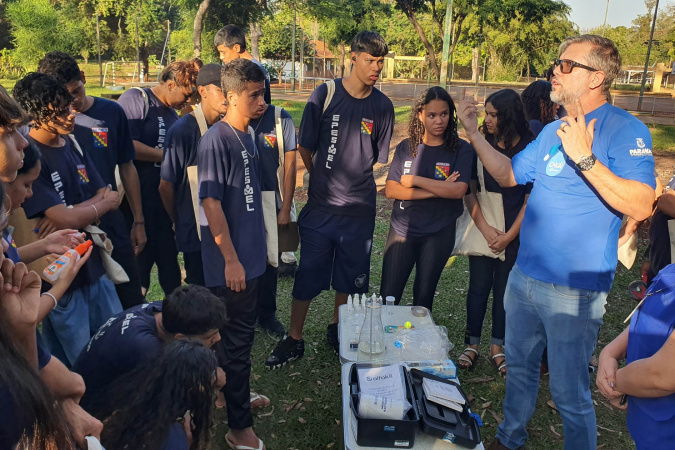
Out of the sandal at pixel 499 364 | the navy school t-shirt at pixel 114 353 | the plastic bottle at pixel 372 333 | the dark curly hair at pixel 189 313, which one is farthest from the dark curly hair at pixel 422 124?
the navy school t-shirt at pixel 114 353

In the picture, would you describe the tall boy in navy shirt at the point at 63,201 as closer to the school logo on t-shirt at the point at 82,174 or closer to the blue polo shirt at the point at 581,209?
the school logo on t-shirt at the point at 82,174

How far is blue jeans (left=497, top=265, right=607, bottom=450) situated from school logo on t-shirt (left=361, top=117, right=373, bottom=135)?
5.62 feet

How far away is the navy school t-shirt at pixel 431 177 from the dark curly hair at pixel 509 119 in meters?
0.27

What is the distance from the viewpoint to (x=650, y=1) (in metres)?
55.8

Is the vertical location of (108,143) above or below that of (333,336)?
above

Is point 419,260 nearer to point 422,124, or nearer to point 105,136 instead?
point 422,124

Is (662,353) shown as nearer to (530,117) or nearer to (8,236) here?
(8,236)

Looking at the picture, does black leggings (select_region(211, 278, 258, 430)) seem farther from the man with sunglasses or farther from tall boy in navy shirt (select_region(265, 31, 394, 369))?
the man with sunglasses

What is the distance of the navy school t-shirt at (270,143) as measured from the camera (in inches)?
160

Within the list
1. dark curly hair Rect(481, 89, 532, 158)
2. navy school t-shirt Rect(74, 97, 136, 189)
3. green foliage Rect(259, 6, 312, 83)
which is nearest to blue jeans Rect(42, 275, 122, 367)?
navy school t-shirt Rect(74, 97, 136, 189)

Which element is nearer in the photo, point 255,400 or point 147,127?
point 255,400

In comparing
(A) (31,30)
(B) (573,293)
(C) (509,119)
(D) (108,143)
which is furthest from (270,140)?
(A) (31,30)

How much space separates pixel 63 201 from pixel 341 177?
2.01 m

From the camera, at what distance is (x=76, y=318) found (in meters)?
2.99
